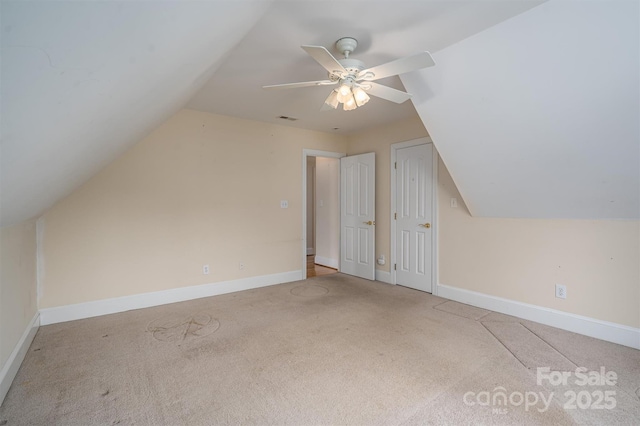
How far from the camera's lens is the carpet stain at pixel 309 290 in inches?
159

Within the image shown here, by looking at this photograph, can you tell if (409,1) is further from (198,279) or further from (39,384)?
(198,279)

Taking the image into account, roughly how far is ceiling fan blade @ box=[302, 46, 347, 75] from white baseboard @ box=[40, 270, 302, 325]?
3100 mm

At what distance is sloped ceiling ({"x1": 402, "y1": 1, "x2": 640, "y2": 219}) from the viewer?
5.98ft

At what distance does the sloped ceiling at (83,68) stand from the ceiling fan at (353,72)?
1.57 feet

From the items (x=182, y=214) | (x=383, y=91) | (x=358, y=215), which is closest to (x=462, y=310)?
(x=358, y=215)

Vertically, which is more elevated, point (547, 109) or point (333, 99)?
point (333, 99)

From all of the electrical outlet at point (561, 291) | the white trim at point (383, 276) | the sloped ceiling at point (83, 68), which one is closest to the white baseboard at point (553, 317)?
the electrical outlet at point (561, 291)

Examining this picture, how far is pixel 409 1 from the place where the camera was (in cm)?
179

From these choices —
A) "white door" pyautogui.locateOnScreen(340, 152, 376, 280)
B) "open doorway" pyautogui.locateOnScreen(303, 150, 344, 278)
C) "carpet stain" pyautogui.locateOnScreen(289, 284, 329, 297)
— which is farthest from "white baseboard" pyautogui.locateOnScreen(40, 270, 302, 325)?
"open doorway" pyautogui.locateOnScreen(303, 150, 344, 278)

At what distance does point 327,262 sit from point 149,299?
3.24 m

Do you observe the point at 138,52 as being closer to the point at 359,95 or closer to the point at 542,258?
the point at 359,95

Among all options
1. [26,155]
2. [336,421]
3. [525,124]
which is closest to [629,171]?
[525,124]

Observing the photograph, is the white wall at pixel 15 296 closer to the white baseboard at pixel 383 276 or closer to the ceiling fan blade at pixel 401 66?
the ceiling fan blade at pixel 401 66

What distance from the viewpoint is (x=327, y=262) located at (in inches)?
238
